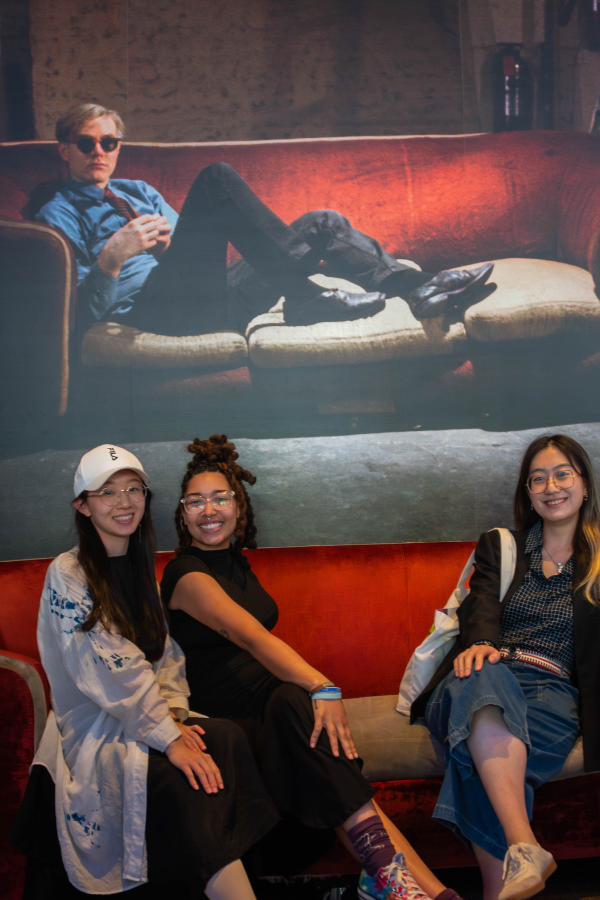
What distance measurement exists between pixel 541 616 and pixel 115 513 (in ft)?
4.38

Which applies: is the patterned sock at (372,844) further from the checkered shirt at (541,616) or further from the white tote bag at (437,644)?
the checkered shirt at (541,616)

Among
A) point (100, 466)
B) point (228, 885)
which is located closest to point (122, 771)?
point (228, 885)

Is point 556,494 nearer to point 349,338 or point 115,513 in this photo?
point 349,338

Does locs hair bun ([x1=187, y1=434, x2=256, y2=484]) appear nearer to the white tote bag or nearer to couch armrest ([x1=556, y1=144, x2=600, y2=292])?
the white tote bag

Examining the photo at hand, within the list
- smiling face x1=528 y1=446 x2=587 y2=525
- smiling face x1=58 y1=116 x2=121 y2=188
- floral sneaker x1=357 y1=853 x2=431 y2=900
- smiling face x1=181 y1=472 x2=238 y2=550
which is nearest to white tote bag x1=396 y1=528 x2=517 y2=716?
smiling face x1=528 y1=446 x2=587 y2=525

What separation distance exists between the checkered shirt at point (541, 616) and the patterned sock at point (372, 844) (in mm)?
711

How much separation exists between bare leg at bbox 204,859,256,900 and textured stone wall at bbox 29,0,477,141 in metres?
2.87

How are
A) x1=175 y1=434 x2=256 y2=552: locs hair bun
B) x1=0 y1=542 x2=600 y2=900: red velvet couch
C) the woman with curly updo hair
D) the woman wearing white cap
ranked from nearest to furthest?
the woman wearing white cap < the woman with curly updo hair < x1=175 y1=434 x2=256 y2=552: locs hair bun < x1=0 y1=542 x2=600 y2=900: red velvet couch

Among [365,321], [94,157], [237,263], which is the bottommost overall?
[365,321]

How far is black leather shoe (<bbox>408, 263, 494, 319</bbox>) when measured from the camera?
3.10 meters

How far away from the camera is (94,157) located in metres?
3.08

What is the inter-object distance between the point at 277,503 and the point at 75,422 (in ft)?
3.20

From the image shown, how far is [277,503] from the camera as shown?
305 cm

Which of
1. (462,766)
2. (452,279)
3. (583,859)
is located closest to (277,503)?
(452,279)
